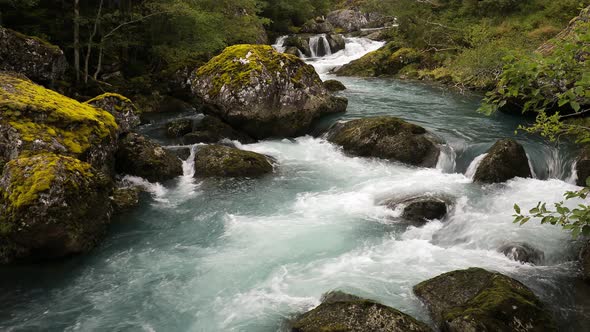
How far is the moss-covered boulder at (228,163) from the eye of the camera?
1361 cm

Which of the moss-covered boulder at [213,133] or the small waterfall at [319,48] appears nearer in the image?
the moss-covered boulder at [213,133]

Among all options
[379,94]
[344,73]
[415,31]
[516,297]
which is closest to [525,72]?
[516,297]

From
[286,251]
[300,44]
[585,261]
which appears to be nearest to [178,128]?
[286,251]

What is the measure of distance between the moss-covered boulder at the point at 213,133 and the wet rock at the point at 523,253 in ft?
34.6

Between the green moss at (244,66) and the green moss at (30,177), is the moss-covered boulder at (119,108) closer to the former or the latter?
the green moss at (244,66)

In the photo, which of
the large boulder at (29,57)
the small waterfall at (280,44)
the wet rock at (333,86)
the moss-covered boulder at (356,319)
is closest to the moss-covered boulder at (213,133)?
the large boulder at (29,57)

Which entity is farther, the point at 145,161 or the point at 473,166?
→ the point at 473,166

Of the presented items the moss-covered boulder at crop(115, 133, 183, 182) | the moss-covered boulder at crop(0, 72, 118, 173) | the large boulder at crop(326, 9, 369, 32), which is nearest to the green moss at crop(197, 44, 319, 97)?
the moss-covered boulder at crop(115, 133, 183, 182)

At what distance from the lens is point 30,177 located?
8711 millimetres

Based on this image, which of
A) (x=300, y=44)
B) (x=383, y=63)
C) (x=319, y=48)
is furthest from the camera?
(x=319, y=48)

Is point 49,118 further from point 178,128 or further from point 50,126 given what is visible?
point 178,128

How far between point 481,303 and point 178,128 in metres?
13.4

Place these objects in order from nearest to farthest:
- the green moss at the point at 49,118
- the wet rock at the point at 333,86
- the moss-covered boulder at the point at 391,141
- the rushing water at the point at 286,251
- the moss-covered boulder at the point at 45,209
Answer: the rushing water at the point at 286,251 → the moss-covered boulder at the point at 45,209 → the green moss at the point at 49,118 → the moss-covered boulder at the point at 391,141 → the wet rock at the point at 333,86

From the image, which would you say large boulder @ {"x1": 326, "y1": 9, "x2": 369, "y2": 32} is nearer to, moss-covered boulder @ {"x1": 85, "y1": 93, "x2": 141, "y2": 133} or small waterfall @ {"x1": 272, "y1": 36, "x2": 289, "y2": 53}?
small waterfall @ {"x1": 272, "y1": 36, "x2": 289, "y2": 53}
